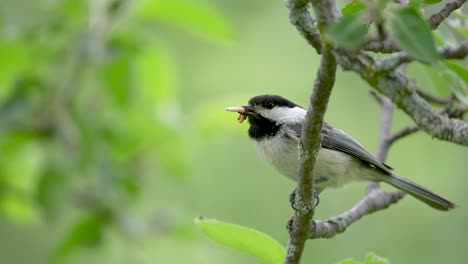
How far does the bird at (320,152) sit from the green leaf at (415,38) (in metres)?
1.77

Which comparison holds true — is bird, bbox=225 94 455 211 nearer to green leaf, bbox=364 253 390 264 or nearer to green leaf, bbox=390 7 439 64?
green leaf, bbox=364 253 390 264

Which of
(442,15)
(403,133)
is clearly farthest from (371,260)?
(403,133)

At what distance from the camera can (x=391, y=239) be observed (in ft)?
15.9

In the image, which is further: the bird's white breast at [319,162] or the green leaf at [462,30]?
the bird's white breast at [319,162]

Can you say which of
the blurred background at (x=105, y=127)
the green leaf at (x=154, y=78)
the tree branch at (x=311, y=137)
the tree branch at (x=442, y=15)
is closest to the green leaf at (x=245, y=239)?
the tree branch at (x=311, y=137)

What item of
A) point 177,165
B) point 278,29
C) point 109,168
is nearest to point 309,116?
point 109,168

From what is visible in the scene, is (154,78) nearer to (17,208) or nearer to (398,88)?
(17,208)

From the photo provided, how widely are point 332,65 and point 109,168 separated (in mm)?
2014

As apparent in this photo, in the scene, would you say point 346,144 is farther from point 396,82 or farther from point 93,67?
point 396,82

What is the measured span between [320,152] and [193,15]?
0.93 m

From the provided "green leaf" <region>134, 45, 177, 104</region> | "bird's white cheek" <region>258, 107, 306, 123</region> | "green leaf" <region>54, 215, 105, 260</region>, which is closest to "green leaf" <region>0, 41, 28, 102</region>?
"green leaf" <region>134, 45, 177, 104</region>

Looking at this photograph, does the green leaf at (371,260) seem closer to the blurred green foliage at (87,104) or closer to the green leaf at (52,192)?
the blurred green foliage at (87,104)

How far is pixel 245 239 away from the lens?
1.75 meters

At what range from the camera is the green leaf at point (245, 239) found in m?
1.72
